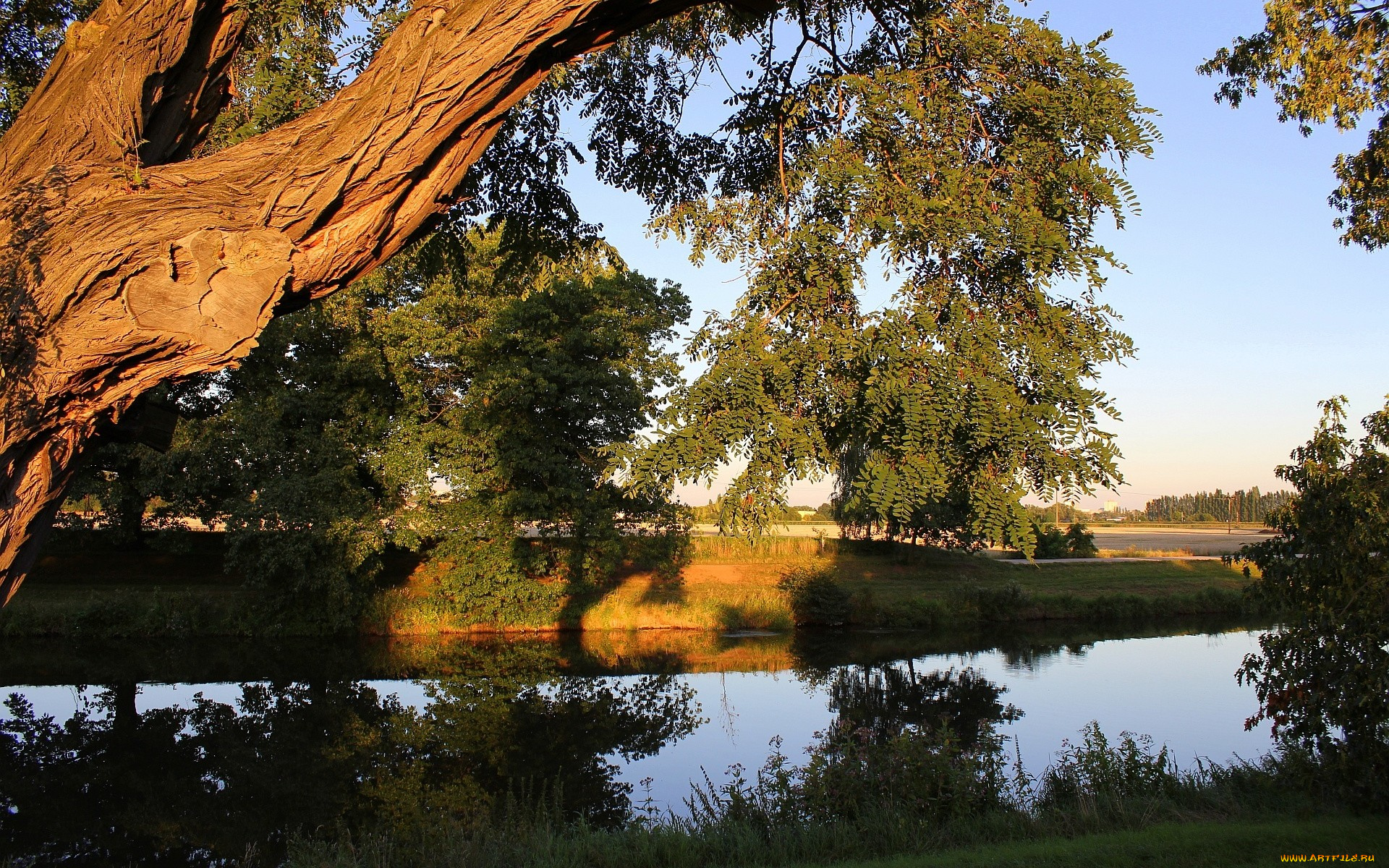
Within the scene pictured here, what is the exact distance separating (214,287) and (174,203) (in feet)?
1.33

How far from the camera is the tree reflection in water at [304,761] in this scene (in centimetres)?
1055

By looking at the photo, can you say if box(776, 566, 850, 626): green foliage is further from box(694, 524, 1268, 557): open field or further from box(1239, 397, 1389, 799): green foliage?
box(1239, 397, 1389, 799): green foliage

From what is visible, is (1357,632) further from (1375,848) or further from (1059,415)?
(1059,415)

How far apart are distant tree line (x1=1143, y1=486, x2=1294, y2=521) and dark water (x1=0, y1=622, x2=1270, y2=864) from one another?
54993 mm

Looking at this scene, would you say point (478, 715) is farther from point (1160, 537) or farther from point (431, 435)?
point (1160, 537)

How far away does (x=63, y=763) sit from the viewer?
13422 mm

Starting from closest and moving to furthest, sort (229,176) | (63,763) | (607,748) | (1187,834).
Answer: (229,176)
(1187,834)
(63,763)
(607,748)

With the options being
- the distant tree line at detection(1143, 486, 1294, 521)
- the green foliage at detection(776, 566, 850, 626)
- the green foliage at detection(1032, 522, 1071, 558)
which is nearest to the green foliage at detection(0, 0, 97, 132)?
the green foliage at detection(776, 566, 850, 626)

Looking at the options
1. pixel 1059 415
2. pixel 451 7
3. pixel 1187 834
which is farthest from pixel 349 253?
pixel 1187 834

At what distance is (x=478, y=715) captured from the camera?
16047mm

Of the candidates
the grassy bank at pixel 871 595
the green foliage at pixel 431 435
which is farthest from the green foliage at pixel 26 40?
the grassy bank at pixel 871 595

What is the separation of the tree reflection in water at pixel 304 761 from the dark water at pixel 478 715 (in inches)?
2.0

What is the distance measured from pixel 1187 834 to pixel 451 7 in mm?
7404

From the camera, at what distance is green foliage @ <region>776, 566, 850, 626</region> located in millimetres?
25328
